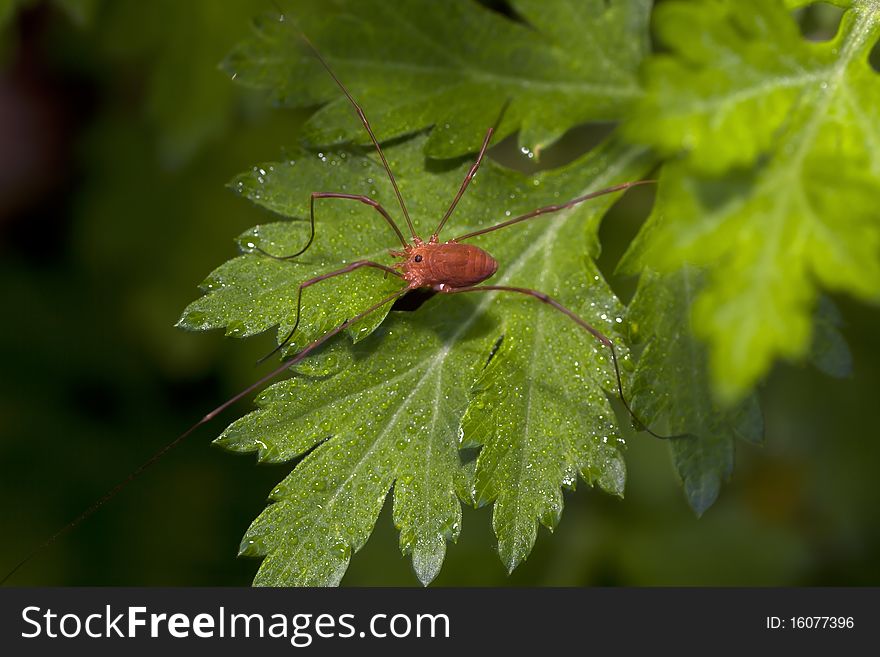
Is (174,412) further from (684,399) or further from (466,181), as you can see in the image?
(684,399)

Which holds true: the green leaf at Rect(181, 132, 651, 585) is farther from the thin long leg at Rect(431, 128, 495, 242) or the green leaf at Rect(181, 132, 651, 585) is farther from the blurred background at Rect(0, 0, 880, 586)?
the blurred background at Rect(0, 0, 880, 586)

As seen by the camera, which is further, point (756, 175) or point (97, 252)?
point (97, 252)

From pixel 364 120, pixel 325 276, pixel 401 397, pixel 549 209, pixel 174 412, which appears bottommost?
pixel 174 412

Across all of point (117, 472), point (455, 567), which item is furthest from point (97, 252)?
point (455, 567)

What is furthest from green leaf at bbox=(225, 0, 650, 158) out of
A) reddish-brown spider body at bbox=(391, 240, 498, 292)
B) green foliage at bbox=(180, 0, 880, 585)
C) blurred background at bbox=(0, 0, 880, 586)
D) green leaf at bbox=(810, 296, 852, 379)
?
blurred background at bbox=(0, 0, 880, 586)

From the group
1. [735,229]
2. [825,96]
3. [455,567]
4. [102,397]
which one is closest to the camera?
[735,229]

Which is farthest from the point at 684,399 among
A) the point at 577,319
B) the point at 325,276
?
the point at 325,276

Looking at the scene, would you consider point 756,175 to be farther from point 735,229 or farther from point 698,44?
point 698,44
